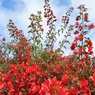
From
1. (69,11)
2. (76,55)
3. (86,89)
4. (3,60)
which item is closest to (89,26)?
(76,55)

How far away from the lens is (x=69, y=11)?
13.9 m

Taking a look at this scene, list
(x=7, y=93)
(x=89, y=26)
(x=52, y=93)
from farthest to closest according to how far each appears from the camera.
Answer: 1. (x=89, y=26)
2. (x=7, y=93)
3. (x=52, y=93)

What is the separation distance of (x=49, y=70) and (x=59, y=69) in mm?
196

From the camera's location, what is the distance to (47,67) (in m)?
7.99

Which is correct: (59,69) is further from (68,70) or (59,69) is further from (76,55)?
(76,55)

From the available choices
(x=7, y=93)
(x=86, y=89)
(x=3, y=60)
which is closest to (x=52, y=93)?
(x=86, y=89)

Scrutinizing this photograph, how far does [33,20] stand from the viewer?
12.3m

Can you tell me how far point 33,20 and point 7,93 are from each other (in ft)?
19.4

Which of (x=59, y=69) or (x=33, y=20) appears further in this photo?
(x=33, y=20)

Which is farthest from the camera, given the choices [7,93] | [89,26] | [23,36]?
[23,36]

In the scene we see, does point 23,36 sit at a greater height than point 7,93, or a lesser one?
greater

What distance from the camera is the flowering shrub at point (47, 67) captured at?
605 centimetres

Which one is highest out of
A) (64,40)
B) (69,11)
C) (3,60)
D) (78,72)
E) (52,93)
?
(69,11)

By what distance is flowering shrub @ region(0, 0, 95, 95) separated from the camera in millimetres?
6055
